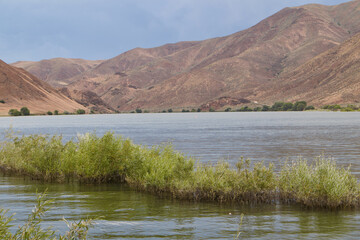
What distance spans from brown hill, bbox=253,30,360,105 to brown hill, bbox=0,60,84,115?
83.7 metres

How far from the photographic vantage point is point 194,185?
1586 cm

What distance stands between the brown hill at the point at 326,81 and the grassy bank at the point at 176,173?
13642 cm

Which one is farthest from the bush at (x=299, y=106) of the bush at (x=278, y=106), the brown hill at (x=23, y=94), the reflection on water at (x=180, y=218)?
the reflection on water at (x=180, y=218)

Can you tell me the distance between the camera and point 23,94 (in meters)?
153

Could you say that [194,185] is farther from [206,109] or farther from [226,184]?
[206,109]

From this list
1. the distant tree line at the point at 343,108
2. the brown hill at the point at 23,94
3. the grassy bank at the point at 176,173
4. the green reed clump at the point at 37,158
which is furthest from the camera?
the brown hill at the point at 23,94

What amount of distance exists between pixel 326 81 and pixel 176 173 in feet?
523

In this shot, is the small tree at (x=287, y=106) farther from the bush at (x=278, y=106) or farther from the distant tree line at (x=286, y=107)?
the bush at (x=278, y=106)

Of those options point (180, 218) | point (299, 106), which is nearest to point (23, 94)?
point (299, 106)

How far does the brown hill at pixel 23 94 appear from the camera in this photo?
148 m

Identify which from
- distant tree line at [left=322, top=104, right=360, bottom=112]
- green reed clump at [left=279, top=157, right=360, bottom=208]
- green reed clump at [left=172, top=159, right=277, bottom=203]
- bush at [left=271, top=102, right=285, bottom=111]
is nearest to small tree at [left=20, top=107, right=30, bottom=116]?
bush at [left=271, top=102, right=285, bottom=111]

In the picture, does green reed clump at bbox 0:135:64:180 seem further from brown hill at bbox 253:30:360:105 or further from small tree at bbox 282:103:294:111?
small tree at bbox 282:103:294:111

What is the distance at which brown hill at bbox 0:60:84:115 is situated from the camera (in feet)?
484

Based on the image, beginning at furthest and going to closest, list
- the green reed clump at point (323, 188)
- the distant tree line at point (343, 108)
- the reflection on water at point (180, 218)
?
the distant tree line at point (343, 108) < the green reed clump at point (323, 188) < the reflection on water at point (180, 218)
